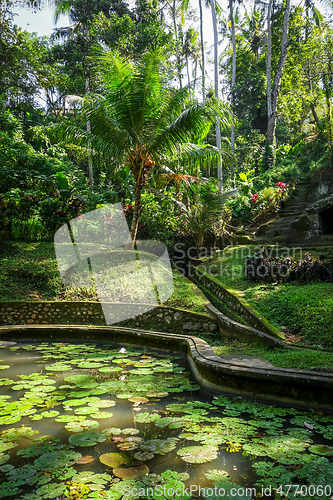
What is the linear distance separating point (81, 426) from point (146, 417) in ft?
1.88

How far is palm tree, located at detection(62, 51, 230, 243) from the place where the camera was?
24.0ft

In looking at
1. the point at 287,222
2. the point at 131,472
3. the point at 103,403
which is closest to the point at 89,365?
the point at 103,403

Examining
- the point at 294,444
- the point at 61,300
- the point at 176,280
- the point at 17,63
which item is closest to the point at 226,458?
the point at 294,444

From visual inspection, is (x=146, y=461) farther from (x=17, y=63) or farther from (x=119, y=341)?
(x=17, y=63)

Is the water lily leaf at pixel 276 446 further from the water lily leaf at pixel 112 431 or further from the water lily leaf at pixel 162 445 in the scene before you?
the water lily leaf at pixel 112 431

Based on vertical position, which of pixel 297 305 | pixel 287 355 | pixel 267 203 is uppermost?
pixel 267 203

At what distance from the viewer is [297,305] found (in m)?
4.96

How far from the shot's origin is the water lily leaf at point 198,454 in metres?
2.17

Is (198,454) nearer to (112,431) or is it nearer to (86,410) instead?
(112,431)

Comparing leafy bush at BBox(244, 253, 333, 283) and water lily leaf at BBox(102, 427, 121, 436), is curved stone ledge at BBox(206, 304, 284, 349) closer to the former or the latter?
leafy bush at BBox(244, 253, 333, 283)

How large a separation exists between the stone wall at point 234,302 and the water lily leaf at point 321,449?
231 centimetres

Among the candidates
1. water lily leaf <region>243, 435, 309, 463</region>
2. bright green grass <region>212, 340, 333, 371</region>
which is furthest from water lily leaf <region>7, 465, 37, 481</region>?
bright green grass <region>212, 340, 333, 371</region>

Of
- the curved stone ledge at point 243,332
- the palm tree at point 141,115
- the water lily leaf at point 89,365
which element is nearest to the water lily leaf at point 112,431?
the water lily leaf at point 89,365

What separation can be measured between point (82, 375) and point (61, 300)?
343 cm
